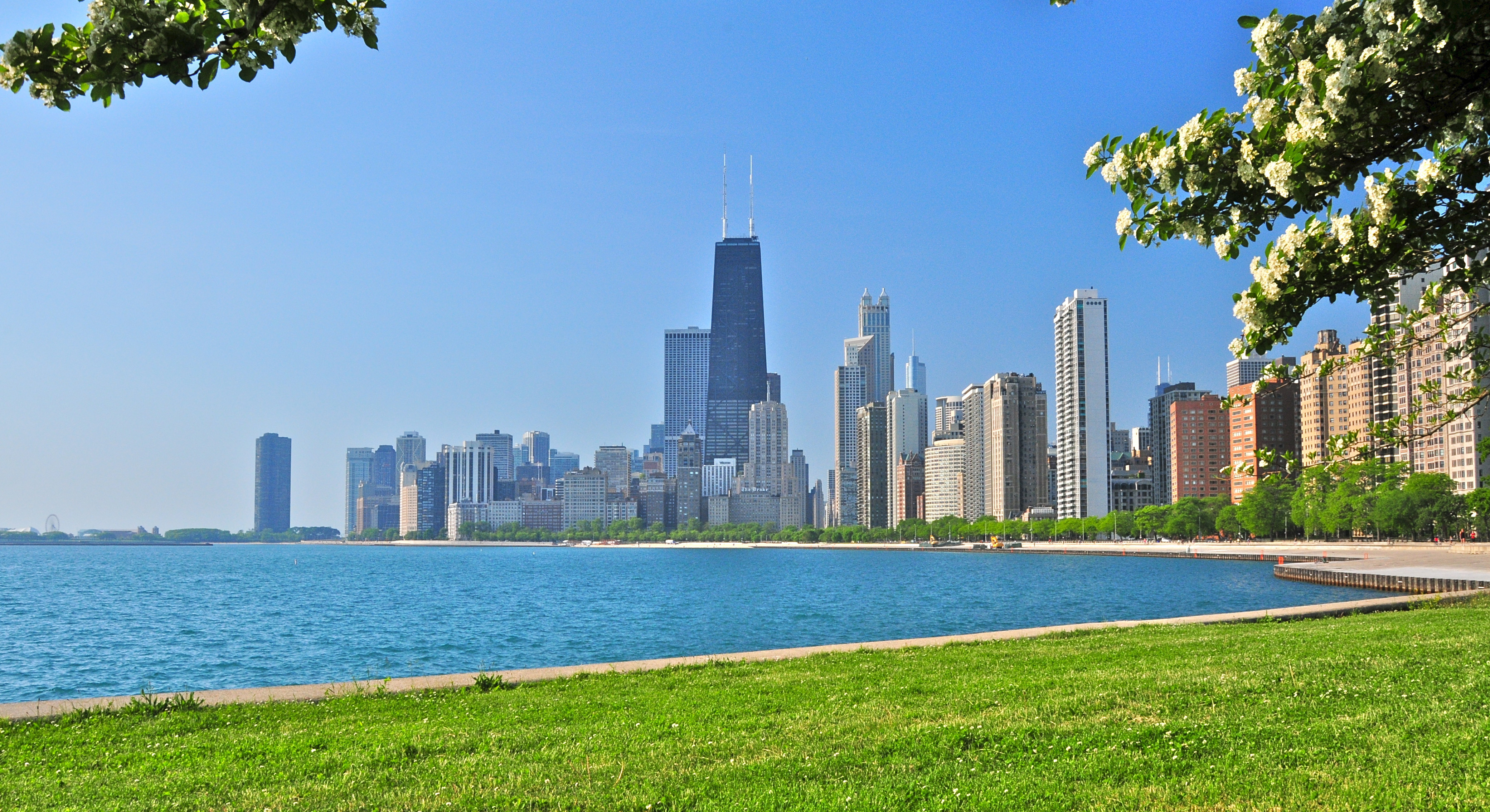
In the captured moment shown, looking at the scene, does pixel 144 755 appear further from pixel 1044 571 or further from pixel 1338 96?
pixel 1044 571

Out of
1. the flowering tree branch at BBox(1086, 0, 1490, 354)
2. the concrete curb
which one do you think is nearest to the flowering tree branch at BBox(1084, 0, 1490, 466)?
the flowering tree branch at BBox(1086, 0, 1490, 354)

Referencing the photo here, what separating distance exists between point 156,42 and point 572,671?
52.1 feet

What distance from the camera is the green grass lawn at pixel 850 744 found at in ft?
28.0

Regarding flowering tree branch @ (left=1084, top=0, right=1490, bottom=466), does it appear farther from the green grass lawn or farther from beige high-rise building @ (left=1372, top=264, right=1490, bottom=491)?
the green grass lawn

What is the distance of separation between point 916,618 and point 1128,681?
35.3 m

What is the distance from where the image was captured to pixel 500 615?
2258 inches

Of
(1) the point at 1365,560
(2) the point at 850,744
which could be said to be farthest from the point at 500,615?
(1) the point at 1365,560

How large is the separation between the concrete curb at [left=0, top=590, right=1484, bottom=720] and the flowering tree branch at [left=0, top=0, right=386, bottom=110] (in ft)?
42.6

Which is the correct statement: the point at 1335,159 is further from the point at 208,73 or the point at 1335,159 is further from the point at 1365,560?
the point at 1365,560

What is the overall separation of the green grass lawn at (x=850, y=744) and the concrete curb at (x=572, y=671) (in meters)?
0.75

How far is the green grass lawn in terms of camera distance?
8.54 meters

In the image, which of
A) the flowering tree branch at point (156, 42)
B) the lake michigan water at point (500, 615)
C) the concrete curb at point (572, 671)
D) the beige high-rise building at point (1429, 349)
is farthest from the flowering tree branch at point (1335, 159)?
the lake michigan water at point (500, 615)

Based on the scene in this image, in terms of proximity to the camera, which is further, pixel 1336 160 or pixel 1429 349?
pixel 1429 349

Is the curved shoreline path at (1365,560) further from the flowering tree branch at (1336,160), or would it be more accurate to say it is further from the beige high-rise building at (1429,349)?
the flowering tree branch at (1336,160)
